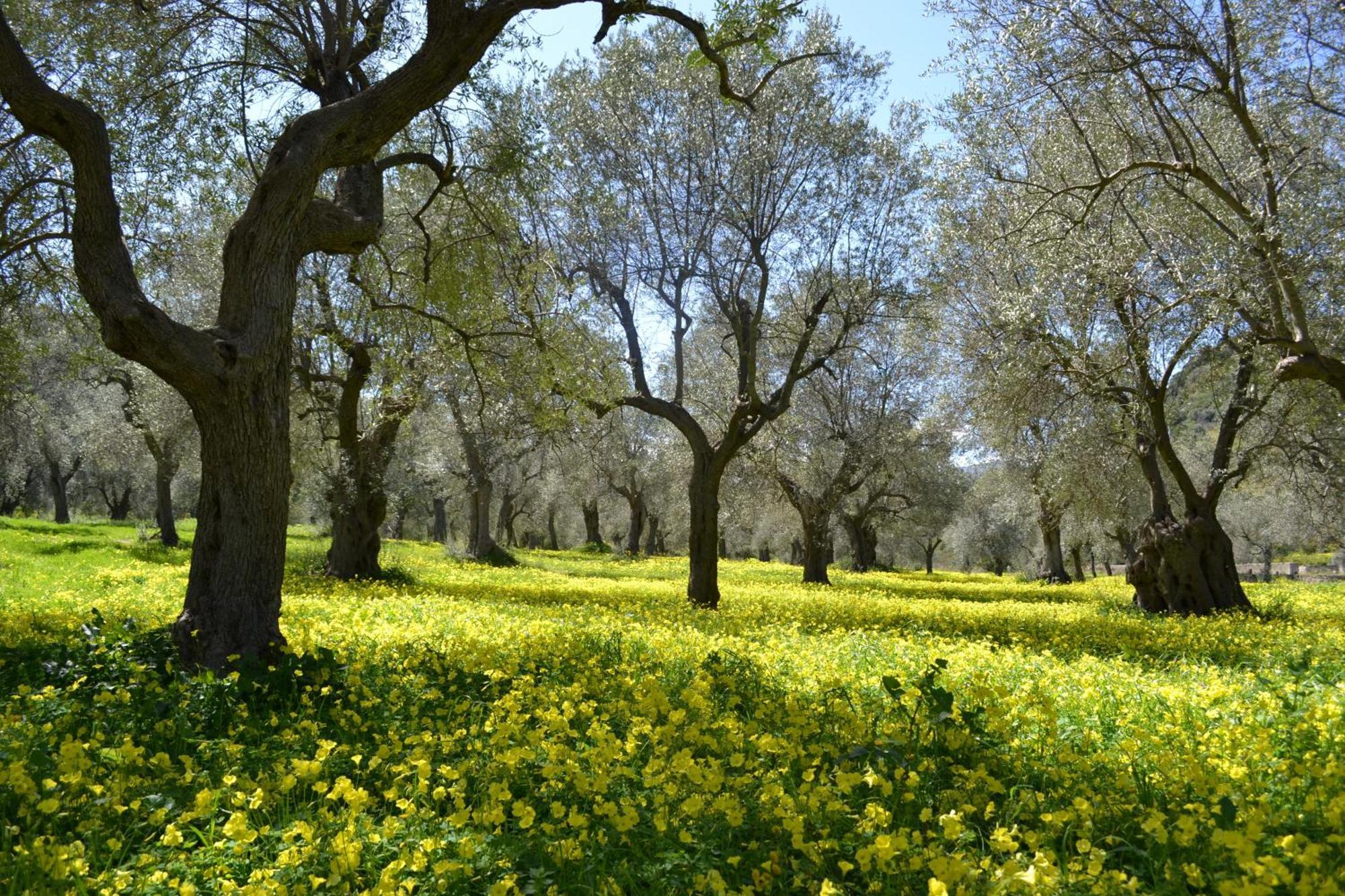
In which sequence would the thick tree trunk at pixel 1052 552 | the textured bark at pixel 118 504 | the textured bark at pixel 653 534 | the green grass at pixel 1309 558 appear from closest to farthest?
the thick tree trunk at pixel 1052 552 < the textured bark at pixel 118 504 < the textured bark at pixel 653 534 < the green grass at pixel 1309 558

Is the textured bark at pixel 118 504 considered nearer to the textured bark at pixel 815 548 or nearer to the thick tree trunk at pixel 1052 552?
the textured bark at pixel 815 548

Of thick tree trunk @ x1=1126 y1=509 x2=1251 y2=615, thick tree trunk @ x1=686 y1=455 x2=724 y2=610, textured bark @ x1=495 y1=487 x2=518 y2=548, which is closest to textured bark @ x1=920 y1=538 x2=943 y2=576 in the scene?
textured bark @ x1=495 y1=487 x2=518 y2=548

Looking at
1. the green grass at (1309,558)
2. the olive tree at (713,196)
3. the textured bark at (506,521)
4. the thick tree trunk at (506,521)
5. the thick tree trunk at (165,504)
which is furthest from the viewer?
the green grass at (1309,558)

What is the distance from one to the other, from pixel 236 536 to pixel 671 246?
12345mm

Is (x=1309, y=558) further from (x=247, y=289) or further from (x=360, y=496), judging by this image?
(x=247, y=289)

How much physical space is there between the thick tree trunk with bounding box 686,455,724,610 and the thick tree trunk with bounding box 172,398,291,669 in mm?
10654

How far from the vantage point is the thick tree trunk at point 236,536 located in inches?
286

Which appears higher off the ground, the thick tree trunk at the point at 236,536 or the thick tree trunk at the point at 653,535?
the thick tree trunk at the point at 236,536

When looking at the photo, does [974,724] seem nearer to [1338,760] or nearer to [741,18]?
[1338,760]

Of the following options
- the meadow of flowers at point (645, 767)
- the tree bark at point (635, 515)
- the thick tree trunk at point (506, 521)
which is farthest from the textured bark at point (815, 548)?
the thick tree trunk at point (506, 521)

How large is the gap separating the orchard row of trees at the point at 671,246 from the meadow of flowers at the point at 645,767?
70.5 inches

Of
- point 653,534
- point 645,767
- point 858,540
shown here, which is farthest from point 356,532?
point 653,534

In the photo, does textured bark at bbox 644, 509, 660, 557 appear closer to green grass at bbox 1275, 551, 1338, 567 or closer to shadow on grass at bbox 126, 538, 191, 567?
shadow on grass at bbox 126, 538, 191, 567

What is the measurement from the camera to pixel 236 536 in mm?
7410
